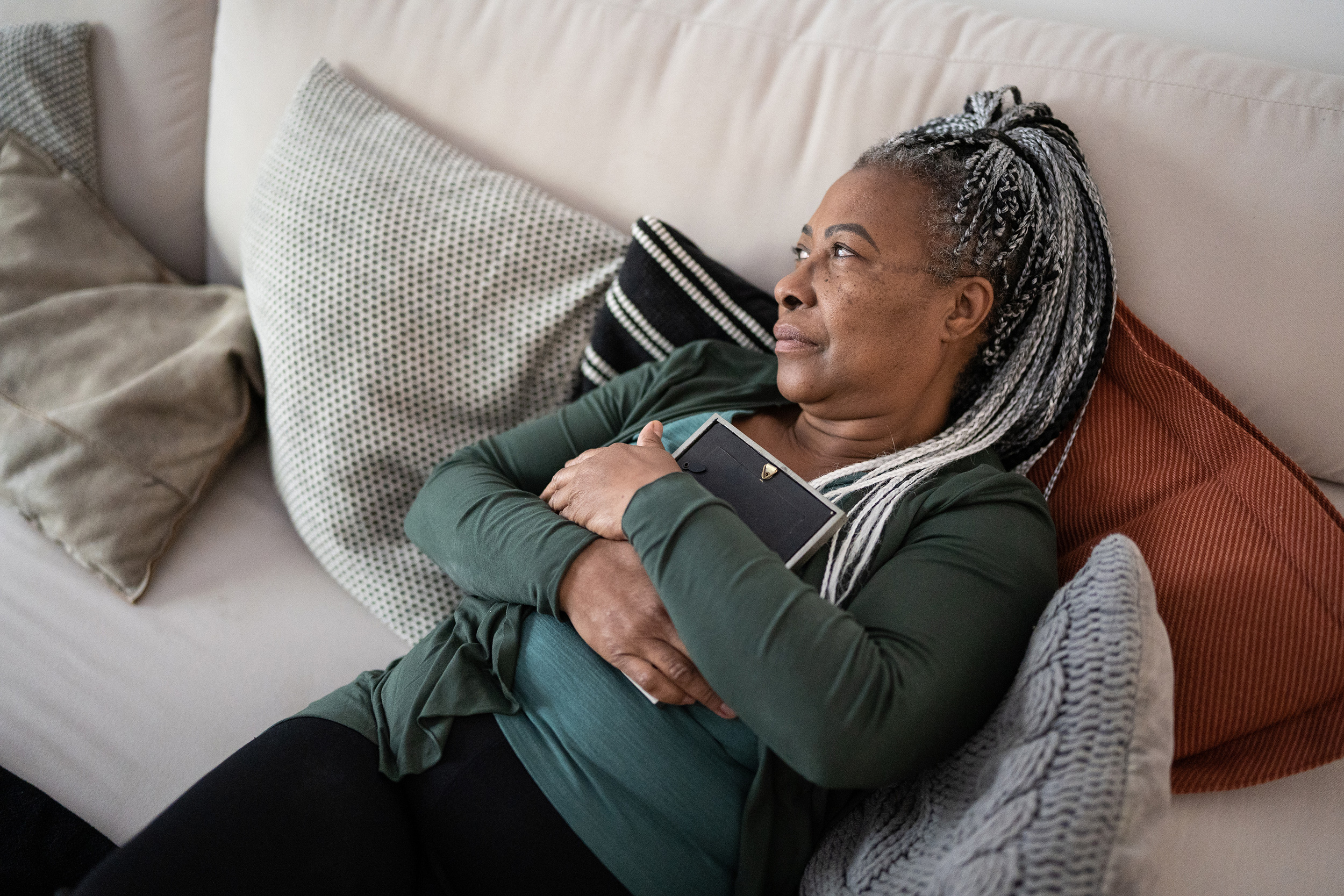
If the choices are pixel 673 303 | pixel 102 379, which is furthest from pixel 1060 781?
pixel 102 379

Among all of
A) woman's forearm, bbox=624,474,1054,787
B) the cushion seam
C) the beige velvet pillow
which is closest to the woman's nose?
woman's forearm, bbox=624,474,1054,787

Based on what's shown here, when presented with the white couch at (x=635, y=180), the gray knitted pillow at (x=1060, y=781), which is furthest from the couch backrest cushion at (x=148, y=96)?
the gray knitted pillow at (x=1060, y=781)

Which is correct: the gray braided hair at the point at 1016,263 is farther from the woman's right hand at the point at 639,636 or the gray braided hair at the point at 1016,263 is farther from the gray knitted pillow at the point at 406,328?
the gray knitted pillow at the point at 406,328

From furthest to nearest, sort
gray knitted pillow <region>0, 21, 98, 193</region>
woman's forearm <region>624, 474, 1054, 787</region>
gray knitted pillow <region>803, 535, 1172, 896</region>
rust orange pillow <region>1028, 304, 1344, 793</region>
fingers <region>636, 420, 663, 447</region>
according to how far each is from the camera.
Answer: gray knitted pillow <region>0, 21, 98, 193</region>
fingers <region>636, 420, 663, 447</region>
rust orange pillow <region>1028, 304, 1344, 793</region>
woman's forearm <region>624, 474, 1054, 787</region>
gray knitted pillow <region>803, 535, 1172, 896</region>

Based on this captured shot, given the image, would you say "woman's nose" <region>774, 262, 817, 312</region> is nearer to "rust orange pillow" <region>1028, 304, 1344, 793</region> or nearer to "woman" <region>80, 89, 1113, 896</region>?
"woman" <region>80, 89, 1113, 896</region>

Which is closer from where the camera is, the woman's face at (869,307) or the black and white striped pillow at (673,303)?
the woman's face at (869,307)

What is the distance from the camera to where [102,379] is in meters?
1.35

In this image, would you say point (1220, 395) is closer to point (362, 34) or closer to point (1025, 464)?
point (1025, 464)

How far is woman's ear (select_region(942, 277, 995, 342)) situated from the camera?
1.08 metres

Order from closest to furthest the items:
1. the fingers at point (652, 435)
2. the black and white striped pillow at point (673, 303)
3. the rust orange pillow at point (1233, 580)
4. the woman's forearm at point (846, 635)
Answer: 1. the woman's forearm at point (846, 635)
2. the rust orange pillow at point (1233, 580)
3. the fingers at point (652, 435)
4. the black and white striped pillow at point (673, 303)

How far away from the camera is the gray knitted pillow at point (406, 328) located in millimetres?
1289

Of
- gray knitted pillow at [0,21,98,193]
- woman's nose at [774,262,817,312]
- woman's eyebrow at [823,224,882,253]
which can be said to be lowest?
gray knitted pillow at [0,21,98,193]

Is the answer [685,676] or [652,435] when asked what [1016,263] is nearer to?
[652,435]

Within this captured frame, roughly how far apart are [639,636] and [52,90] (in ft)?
4.91
